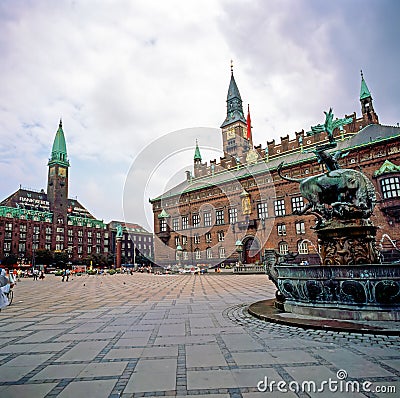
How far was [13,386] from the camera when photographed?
3742mm

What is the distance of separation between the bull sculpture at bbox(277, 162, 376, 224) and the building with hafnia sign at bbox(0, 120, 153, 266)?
79.2m

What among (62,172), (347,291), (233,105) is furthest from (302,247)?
(62,172)

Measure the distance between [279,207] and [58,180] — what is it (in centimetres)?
7784

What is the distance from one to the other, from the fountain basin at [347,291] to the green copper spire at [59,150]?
102m

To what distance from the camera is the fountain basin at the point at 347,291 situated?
6457 mm

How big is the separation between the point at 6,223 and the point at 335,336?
90503 mm

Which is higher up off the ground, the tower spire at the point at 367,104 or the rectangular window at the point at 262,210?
the tower spire at the point at 367,104

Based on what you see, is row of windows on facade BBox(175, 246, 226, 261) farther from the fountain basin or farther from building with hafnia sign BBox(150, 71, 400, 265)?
the fountain basin

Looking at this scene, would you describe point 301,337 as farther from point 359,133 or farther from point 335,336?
point 359,133

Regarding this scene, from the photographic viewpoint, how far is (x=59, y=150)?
10025cm

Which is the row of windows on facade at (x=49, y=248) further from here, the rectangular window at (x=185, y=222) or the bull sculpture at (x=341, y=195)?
the bull sculpture at (x=341, y=195)

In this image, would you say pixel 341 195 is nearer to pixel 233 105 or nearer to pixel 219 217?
pixel 219 217

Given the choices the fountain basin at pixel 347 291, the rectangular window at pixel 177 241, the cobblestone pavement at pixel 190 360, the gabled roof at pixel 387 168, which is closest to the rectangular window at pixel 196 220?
the rectangular window at pixel 177 241

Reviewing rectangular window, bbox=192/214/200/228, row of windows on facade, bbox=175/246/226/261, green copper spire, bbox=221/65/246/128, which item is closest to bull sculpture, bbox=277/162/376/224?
row of windows on facade, bbox=175/246/226/261
